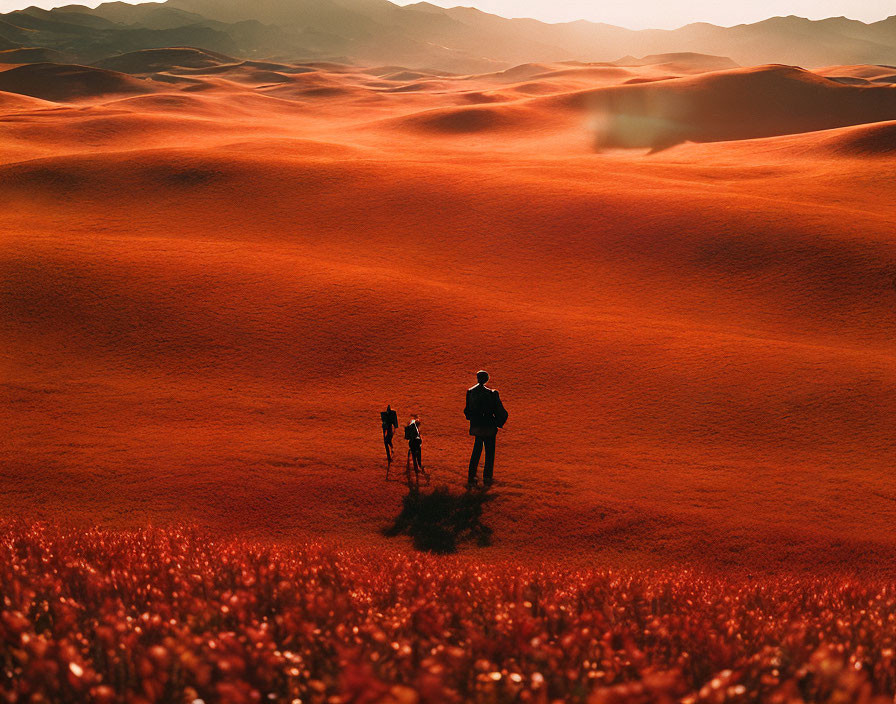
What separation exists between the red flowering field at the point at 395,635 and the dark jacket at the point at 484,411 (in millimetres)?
4507

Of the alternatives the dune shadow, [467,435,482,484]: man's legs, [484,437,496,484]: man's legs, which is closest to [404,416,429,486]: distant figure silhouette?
the dune shadow

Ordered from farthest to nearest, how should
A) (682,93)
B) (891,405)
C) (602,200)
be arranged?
(682,93) < (602,200) < (891,405)

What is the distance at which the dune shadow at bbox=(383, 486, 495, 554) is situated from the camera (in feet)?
31.4

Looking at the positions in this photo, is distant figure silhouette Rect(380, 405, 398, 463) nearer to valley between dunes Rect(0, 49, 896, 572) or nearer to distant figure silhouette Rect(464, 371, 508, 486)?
valley between dunes Rect(0, 49, 896, 572)

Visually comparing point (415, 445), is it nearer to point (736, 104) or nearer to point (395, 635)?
point (395, 635)

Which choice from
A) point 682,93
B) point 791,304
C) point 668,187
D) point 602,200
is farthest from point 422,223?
point 682,93

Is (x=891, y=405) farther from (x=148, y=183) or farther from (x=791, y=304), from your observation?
(x=148, y=183)

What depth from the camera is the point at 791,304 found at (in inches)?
775

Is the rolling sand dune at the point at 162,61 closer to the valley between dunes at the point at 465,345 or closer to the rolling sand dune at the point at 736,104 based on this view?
the rolling sand dune at the point at 736,104

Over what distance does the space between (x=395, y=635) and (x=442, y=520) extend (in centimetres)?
606

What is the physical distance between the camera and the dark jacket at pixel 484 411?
35.1ft

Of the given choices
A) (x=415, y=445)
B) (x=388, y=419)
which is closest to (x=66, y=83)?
(x=388, y=419)

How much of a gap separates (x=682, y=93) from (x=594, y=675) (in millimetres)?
84235

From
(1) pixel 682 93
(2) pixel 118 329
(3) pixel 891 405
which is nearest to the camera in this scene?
(3) pixel 891 405
